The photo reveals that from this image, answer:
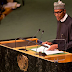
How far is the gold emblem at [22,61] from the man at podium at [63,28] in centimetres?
45

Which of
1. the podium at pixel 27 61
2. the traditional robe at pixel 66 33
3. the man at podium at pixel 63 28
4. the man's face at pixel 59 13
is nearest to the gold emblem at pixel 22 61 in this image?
the podium at pixel 27 61

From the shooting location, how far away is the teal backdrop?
21.8 feet

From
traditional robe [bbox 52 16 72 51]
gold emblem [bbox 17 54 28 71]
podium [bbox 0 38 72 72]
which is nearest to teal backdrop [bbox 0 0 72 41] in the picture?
podium [bbox 0 38 72 72]

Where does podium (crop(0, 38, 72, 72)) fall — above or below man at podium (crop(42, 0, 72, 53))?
below

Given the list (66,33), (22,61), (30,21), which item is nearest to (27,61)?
(22,61)

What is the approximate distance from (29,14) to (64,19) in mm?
4349

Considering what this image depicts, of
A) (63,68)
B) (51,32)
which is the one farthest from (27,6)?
(63,68)

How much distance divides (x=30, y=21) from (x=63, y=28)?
4.21 metres

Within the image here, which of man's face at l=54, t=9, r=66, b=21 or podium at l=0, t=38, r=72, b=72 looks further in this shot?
man's face at l=54, t=9, r=66, b=21

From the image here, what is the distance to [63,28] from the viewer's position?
2.99m

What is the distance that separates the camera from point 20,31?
715 cm

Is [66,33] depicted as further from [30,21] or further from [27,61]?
[30,21]

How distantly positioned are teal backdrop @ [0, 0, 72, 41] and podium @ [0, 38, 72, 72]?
3.25 m

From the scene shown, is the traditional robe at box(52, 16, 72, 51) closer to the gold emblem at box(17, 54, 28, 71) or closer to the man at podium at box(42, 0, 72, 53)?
the man at podium at box(42, 0, 72, 53)
